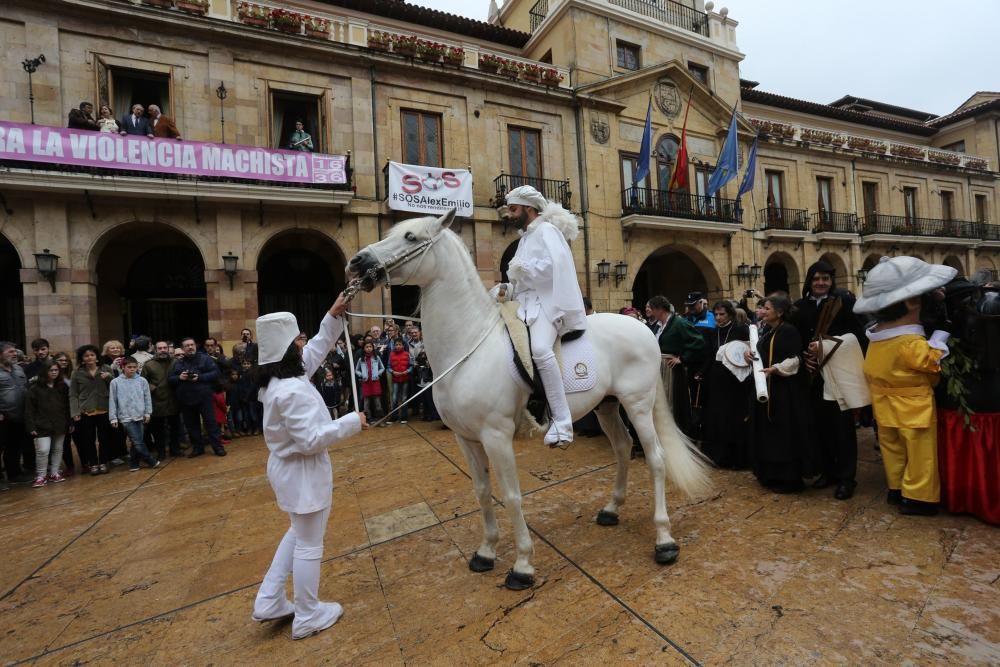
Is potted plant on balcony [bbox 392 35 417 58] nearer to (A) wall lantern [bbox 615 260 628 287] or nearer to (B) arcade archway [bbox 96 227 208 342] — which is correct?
(B) arcade archway [bbox 96 227 208 342]

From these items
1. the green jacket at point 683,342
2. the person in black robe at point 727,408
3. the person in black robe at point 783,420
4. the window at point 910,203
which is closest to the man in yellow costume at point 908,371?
the person in black robe at point 783,420

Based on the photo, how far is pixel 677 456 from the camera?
3439mm

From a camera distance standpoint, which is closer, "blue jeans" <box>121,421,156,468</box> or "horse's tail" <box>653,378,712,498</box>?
"horse's tail" <box>653,378,712,498</box>

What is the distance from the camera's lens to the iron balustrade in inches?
628

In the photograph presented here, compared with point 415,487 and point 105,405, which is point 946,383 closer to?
point 415,487

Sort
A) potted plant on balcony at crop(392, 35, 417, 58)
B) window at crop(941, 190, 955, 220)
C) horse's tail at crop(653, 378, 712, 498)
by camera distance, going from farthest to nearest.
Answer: window at crop(941, 190, 955, 220), potted plant on balcony at crop(392, 35, 417, 58), horse's tail at crop(653, 378, 712, 498)

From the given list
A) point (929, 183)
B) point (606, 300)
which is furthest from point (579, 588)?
point (929, 183)

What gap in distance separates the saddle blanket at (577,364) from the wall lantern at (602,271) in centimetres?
1163

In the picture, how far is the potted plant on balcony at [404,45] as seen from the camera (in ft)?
40.7

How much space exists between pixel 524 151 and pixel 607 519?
12679 mm

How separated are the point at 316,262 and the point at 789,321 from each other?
502 inches


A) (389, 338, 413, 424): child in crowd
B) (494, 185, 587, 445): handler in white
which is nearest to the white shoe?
(494, 185, 587, 445): handler in white

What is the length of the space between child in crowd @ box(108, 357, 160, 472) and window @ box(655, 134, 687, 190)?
50.1ft

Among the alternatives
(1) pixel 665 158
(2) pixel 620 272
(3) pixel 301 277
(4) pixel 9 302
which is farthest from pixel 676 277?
(4) pixel 9 302
